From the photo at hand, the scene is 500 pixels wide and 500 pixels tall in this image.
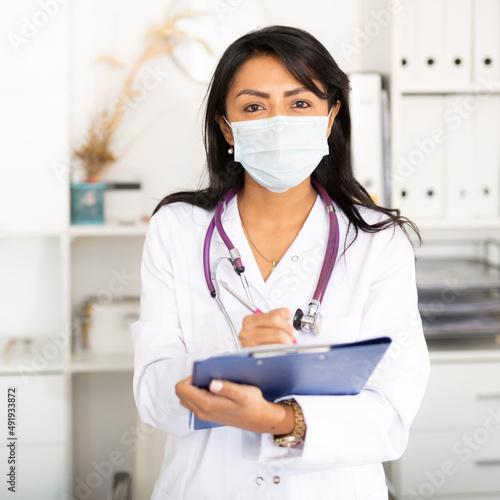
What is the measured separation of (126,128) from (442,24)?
112 cm

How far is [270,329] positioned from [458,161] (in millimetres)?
1282

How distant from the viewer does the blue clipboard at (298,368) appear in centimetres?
84

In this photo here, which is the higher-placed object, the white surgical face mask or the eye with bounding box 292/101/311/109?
the eye with bounding box 292/101/311/109

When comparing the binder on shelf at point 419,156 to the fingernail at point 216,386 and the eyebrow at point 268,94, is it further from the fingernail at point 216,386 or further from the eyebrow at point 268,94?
the fingernail at point 216,386

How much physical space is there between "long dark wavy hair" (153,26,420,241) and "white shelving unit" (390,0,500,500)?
0.63m

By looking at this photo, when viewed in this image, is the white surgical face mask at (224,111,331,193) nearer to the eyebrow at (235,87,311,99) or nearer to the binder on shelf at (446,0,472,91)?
the eyebrow at (235,87,311,99)

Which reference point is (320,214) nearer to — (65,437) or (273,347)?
(273,347)

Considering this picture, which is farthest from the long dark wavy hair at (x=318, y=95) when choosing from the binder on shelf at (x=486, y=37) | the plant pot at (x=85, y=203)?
the binder on shelf at (x=486, y=37)

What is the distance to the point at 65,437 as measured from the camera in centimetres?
197

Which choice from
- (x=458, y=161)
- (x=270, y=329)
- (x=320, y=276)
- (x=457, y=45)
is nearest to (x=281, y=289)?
(x=320, y=276)

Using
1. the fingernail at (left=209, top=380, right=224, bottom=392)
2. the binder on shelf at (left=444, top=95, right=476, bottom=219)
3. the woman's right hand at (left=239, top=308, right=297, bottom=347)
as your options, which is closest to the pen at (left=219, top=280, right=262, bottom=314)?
the woman's right hand at (left=239, top=308, right=297, bottom=347)

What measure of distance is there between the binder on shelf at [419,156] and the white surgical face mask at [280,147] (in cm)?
78

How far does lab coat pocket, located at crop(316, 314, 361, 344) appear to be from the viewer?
3.79 feet

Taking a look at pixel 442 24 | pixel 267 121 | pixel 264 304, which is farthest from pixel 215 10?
pixel 264 304
